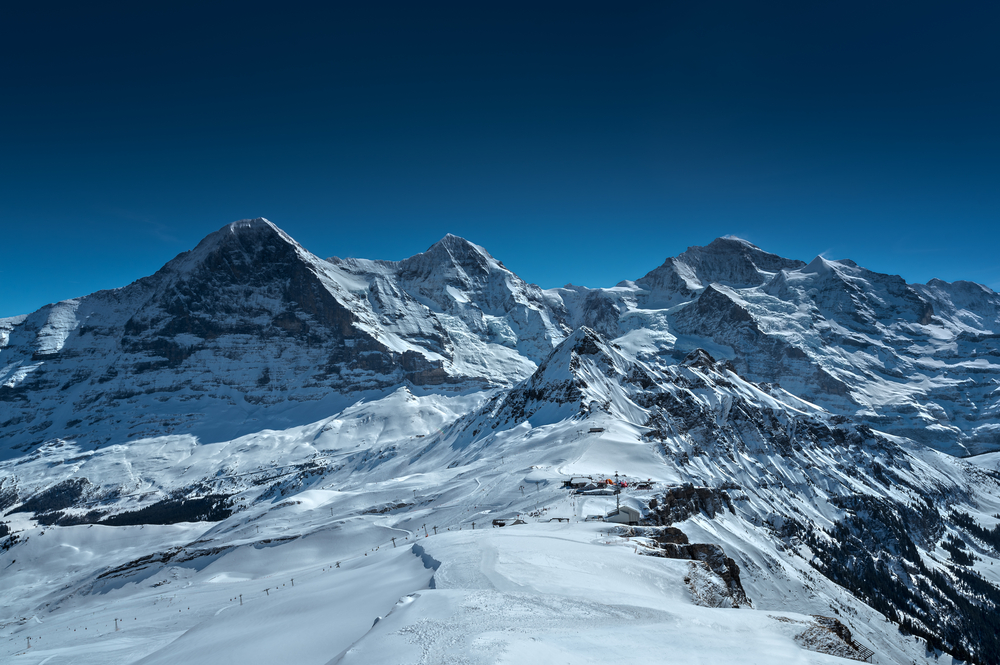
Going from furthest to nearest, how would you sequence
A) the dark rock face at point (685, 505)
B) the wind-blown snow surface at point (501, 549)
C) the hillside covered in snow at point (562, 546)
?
the dark rock face at point (685, 505) < the hillside covered in snow at point (562, 546) < the wind-blown snow surface at point (501, 549)

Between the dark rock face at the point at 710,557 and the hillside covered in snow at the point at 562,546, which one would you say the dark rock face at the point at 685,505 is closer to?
the hillside covered in snow at the point at 562,546

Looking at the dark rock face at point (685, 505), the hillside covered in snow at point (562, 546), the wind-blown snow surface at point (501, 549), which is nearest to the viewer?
the wind-blown snow surface at point (501, 549)

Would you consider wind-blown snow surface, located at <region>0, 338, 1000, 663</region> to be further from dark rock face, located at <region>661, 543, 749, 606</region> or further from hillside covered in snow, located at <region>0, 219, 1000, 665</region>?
dark rock face, located at <region>661, 543, 749, 606</region>

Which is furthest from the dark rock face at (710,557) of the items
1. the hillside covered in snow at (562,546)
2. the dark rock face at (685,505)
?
the dark rock face at (685,505)

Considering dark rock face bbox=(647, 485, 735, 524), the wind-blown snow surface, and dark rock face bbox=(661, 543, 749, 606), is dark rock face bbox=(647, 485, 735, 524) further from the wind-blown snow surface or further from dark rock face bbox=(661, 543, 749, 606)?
dark rock face bbox=(661, 543, 749, 606)

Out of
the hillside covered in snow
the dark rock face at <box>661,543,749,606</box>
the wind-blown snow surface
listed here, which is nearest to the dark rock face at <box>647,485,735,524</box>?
the hillside covered in snow

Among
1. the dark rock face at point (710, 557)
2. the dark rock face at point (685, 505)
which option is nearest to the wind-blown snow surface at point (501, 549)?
the dark rock face at point (685, 505)

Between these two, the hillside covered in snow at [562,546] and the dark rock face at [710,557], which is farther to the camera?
the dark rock face at [710,557]

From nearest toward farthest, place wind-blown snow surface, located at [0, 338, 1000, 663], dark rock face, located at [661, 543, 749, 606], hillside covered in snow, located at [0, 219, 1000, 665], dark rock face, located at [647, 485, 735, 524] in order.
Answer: wind-blown snow surface, located at [0, 338, 1000, 663]
hillside covered in snow, located at [0, 219, 1000, 665]
dark rock face, located at [661, 543, 749, 606]
dark rock face, located at [647, 485, 735, 524]

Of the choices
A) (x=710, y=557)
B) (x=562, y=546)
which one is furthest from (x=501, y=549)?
(x=710, y=557)

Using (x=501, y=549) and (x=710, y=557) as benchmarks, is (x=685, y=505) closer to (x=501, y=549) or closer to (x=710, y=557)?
(x=710, y=557)

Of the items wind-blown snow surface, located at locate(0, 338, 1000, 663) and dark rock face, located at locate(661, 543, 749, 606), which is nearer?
wind-blown snow surface, located at locate(0, 338, 1000, 663)

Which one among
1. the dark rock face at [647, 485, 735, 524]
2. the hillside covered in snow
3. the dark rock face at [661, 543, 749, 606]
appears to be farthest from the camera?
the dark rock face at [647, 485, 735, 524]
